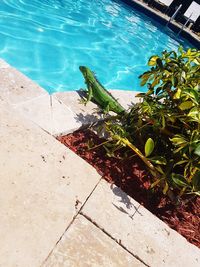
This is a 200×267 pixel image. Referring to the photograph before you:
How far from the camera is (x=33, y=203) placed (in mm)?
2414

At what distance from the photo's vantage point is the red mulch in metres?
2.96

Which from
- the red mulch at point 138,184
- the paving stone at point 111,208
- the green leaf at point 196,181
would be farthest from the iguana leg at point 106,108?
the green leaf at point 196,181

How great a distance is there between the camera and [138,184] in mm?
3217

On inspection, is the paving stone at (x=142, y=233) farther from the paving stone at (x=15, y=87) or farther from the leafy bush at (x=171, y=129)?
the paving stone at (x=15, y=87)

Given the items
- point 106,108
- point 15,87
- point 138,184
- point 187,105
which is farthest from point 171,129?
point 15,87

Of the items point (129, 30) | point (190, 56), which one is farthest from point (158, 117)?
point (129, 30)

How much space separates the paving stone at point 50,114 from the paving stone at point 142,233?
92cm

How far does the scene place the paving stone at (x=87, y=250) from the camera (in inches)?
84.7

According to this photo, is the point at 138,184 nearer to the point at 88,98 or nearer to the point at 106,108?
the point at 106,108

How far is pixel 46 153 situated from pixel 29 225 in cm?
87

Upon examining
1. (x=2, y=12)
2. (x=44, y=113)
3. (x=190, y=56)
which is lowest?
(x=2, y=12)

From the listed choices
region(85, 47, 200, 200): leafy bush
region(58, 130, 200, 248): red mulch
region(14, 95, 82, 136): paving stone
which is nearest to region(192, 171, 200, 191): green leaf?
region(85, 47, 200, 200): leafy bush

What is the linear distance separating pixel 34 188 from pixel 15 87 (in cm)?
156

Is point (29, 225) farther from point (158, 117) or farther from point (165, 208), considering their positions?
point (158, 117)
